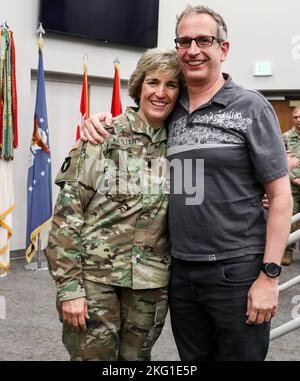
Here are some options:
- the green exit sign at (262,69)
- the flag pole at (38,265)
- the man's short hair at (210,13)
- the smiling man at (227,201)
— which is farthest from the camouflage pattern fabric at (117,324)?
the green exit sign at (262,69)

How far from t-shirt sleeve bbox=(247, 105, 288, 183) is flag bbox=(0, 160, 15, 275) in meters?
3.65

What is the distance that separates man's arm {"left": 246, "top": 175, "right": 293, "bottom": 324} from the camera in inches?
59.4

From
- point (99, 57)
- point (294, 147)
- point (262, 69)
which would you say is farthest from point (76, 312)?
point (262, 69)

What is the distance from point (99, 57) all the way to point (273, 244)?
16.0 feet

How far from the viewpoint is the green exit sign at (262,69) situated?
21.8 ft

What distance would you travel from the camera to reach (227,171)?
1531mm

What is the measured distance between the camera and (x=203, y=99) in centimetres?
160

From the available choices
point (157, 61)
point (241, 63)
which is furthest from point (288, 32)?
point (157, 61)

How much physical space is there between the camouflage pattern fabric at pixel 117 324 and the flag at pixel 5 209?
3.30 m


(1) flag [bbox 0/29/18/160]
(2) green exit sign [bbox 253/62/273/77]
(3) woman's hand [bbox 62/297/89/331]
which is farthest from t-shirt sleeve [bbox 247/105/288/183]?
(2) green exit sign [bbox 253/62/273/77]

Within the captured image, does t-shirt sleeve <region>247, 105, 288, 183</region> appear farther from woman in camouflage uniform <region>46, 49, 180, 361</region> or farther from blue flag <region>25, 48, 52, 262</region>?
blue flag <region>25, 48, 52, 262</region>

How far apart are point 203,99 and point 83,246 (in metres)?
0.59

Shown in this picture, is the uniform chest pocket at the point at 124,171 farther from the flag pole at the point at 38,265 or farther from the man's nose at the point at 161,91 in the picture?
the flag pole at the point at 38,265
